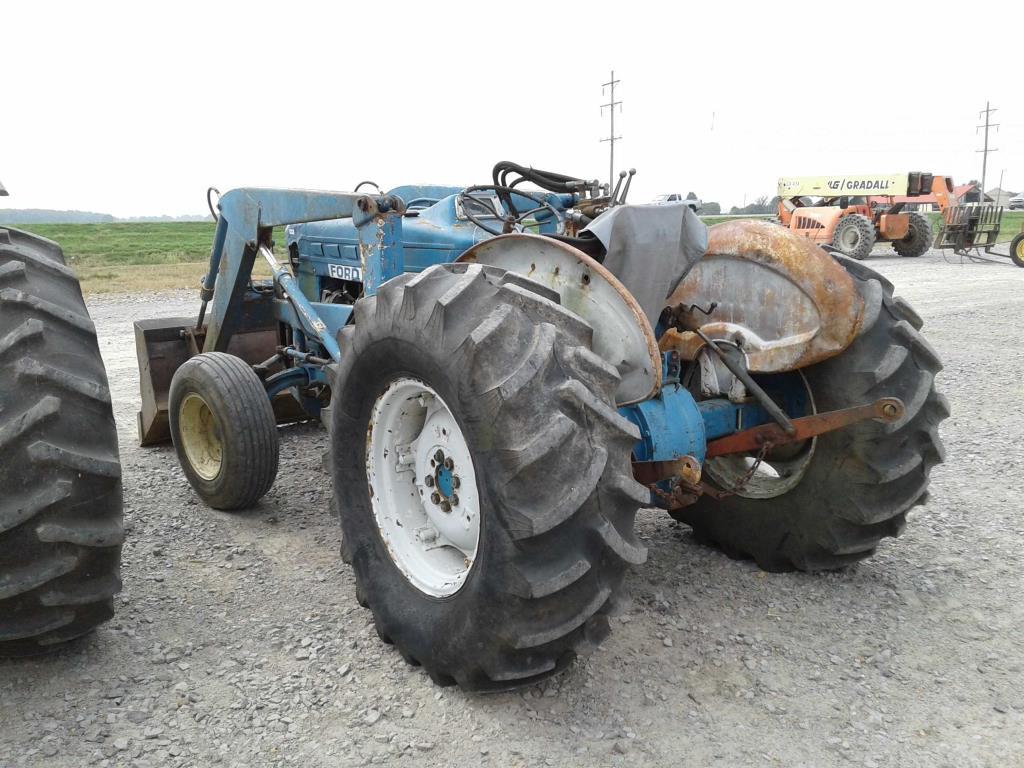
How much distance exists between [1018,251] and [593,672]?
21139 mm

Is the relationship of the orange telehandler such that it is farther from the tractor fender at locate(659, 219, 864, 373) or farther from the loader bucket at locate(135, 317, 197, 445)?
the tractor fender at locate(659, 219, 864, 373)

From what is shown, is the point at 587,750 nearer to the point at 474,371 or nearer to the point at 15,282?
the point at 474,371

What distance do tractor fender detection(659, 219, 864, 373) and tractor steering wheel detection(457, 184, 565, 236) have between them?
84 cm

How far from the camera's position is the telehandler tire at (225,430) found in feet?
13.4

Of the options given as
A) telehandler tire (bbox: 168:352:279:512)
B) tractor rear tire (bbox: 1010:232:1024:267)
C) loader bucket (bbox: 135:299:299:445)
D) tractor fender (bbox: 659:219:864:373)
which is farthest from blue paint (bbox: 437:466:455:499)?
tractor rear tire (bbox: 1010:232:1024:267)

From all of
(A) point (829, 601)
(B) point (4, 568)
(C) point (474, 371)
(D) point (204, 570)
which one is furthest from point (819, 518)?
(B) point (4, 568)

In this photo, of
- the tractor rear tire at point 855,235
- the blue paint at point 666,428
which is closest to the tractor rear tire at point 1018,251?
the tractor rear tire at point 855,235

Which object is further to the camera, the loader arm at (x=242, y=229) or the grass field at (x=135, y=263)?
the grass field at (x=135, y=263)

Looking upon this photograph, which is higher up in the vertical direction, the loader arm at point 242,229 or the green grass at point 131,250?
the loader arm at point 242,229

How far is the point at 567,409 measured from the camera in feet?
7.35

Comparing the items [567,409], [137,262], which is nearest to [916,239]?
[137,262]

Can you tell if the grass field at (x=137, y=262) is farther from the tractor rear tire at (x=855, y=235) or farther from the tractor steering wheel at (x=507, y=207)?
the tractor rear tire at (x=855, y=235)

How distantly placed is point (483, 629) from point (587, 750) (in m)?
0.47

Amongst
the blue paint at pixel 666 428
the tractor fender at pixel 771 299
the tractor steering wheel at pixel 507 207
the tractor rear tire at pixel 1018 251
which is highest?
the tractor steering wheel at pixel 507 207
